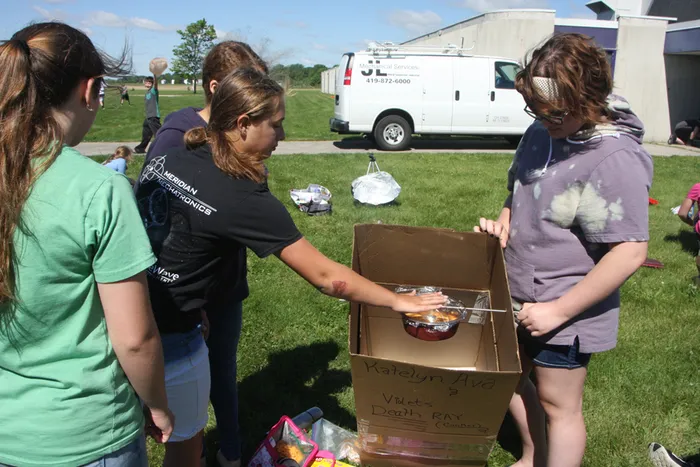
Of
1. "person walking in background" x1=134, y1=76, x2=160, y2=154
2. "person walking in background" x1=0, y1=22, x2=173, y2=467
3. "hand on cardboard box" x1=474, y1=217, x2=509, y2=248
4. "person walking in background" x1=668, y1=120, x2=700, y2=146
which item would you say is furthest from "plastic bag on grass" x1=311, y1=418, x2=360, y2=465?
"person walking in background" x1=668, y1=120, x2=700, y2=146

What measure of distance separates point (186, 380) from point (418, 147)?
12.4 meters

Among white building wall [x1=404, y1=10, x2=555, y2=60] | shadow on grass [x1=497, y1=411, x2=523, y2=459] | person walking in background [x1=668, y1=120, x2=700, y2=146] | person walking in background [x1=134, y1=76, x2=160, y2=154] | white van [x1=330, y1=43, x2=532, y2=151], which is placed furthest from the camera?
white building wall [x1=404, y1=10, x2=555, y2=60]

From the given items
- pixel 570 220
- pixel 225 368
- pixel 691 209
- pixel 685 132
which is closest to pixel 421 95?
pixel 691 209

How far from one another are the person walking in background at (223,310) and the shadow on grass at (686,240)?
537 cm

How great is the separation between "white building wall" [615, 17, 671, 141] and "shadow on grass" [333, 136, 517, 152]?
4808 mm

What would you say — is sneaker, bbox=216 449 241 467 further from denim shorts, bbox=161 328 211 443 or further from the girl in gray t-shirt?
the girl in gray t-shirt

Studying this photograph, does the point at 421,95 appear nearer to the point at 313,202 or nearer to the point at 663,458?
the point at 313,202

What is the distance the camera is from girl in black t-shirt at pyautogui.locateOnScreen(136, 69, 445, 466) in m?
1.65

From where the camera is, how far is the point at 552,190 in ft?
6.31

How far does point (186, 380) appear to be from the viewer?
73.2 inches

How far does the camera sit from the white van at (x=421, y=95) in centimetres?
1244

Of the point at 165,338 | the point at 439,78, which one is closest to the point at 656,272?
the point at 165,338

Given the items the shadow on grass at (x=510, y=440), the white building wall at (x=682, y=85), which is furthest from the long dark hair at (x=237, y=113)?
the white building wall at (x=682, y=85)

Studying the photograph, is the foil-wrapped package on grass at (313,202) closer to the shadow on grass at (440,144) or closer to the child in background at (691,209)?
the child in background at (691,209)
